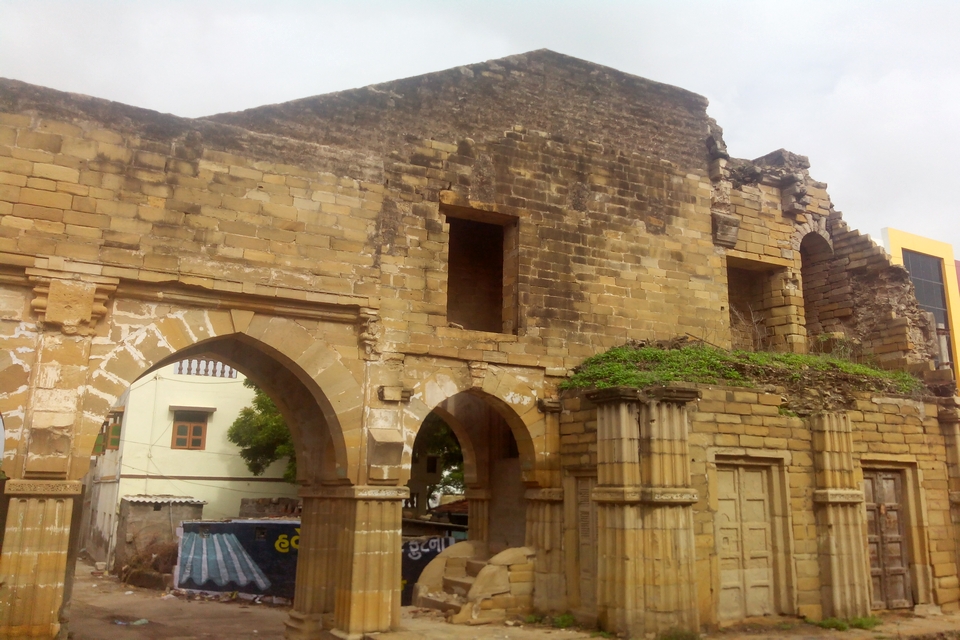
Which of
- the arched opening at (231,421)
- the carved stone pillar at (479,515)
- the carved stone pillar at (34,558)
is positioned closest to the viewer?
the carved stone pillar at (34,558)

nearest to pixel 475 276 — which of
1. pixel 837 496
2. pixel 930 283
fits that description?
pixel 837 496

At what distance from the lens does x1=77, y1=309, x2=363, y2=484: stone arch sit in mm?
8578

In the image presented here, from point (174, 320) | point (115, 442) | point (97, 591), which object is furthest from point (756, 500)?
point (115, 442)

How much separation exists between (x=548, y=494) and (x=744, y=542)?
8.28 feet

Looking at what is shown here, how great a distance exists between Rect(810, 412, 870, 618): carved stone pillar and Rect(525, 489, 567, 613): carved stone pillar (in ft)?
10.8

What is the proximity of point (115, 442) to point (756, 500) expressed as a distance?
786 inches

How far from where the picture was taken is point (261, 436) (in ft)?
73.9

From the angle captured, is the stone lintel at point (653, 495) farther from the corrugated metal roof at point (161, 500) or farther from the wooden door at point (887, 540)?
the corrugated metal roof at point (161, 500)

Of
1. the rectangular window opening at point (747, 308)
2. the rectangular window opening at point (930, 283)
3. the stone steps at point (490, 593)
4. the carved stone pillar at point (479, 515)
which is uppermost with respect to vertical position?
the rectangular window opening at point (930, 283)

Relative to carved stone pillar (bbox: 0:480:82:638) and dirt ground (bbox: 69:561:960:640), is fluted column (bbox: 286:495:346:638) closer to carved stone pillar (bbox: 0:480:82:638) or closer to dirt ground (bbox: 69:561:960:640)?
dirt ground (bbox: 69:561:960:640)

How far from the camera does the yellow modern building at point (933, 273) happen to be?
27.0 meters

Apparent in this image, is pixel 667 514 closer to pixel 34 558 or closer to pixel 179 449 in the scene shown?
pixel 34 558

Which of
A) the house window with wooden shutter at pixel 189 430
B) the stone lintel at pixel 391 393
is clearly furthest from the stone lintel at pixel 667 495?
the house window with wooden shutter at pixel 189 430

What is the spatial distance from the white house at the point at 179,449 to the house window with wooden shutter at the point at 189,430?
28 millimetres
